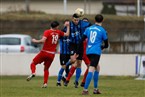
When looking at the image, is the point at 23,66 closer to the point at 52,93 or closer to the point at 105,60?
the point at 105,60

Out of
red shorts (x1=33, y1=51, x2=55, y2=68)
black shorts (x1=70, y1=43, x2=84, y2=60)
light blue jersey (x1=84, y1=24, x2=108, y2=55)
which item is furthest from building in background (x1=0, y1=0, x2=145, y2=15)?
light blue jersey (x1=84, y1=24, x2=108, y2=55)

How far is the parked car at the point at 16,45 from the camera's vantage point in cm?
3538

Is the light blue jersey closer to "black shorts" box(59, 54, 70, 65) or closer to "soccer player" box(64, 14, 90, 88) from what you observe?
"soccer player" box(64, 14, 90, 88)

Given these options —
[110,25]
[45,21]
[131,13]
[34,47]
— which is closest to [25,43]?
[34,47]

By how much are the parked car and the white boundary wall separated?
4.78 m

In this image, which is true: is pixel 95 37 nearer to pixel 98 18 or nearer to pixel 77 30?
pixel 98 18

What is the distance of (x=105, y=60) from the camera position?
3045cm

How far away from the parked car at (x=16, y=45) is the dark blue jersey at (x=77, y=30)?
15.7 m

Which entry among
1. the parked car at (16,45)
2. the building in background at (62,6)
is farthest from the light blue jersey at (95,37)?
the building in background at (62,6)

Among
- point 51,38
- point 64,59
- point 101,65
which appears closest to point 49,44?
point 51,38

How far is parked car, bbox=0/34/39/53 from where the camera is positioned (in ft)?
116

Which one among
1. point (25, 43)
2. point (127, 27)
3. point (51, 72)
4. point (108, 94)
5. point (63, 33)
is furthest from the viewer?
point (127, 27)

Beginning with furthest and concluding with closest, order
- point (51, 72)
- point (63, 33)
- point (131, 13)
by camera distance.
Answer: point (131, 13)
point (51, 72)
point (63, 33)

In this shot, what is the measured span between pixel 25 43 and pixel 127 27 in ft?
43.6
